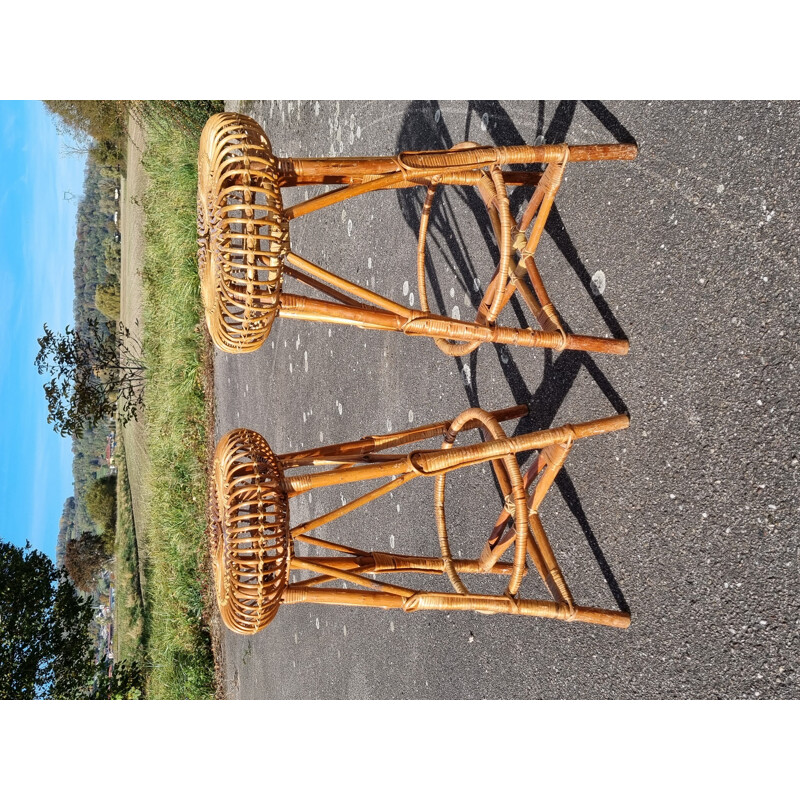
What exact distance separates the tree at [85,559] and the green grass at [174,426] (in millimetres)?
471

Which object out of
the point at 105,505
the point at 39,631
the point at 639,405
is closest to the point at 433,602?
the point at 639,405

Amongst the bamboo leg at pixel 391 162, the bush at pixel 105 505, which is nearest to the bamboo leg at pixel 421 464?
the bamboo leg at pixel 391 162

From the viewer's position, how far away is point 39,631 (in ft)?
8.69

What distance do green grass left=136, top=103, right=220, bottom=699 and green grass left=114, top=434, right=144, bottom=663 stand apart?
0.09 metres

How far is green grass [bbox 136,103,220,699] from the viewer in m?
3.69

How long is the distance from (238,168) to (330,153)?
7.67 feet

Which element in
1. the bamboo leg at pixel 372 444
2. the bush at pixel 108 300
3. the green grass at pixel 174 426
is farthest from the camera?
the green grass at pixel 174 426

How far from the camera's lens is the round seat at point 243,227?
1011 mm

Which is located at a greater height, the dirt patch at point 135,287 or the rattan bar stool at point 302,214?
the dirt patch at point 135,287

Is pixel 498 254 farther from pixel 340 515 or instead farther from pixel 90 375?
pixel 90 375

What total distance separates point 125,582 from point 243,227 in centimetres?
306

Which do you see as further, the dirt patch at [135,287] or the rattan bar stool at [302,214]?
the dirt patch at [135,287]

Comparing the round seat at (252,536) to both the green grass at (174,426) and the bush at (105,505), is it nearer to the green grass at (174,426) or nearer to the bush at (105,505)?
the bush at (105,505)

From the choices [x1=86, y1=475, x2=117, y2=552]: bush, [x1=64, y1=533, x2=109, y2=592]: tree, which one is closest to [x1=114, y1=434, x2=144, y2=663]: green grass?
[x1=86, y1=475, x2=117, y2=552]: bush
